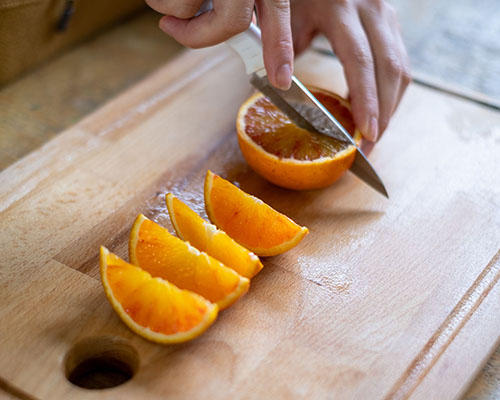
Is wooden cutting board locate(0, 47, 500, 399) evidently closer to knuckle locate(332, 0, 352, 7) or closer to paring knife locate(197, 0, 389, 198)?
paring knife locate(197, 0, 389, 198)

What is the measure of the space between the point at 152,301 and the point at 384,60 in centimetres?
111

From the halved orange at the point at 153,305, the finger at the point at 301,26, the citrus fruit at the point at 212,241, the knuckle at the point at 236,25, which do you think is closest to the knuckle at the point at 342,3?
the finger at the point at 301,26

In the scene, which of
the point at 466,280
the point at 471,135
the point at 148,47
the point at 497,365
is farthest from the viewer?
the point at 148,47

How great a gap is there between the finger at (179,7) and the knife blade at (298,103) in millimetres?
134

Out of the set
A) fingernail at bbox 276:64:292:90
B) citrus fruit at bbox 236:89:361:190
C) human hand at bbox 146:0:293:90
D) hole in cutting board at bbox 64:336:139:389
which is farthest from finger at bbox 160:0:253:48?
hole in cutting board at bbox 64:336:139:389

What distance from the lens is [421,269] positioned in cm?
155

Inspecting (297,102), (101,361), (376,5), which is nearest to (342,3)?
(376,5)

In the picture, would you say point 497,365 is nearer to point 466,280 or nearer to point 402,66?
point 466,280

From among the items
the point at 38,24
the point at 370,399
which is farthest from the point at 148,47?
the point at 370,399

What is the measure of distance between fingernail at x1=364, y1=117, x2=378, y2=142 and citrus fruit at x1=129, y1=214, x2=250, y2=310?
0.71m

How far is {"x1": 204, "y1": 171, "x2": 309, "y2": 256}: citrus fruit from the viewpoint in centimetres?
150

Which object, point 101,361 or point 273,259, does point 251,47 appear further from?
point 101,361

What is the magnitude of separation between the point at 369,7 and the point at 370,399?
4.23ft

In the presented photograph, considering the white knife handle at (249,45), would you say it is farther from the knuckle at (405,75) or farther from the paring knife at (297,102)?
the knuckle at (405,75)
